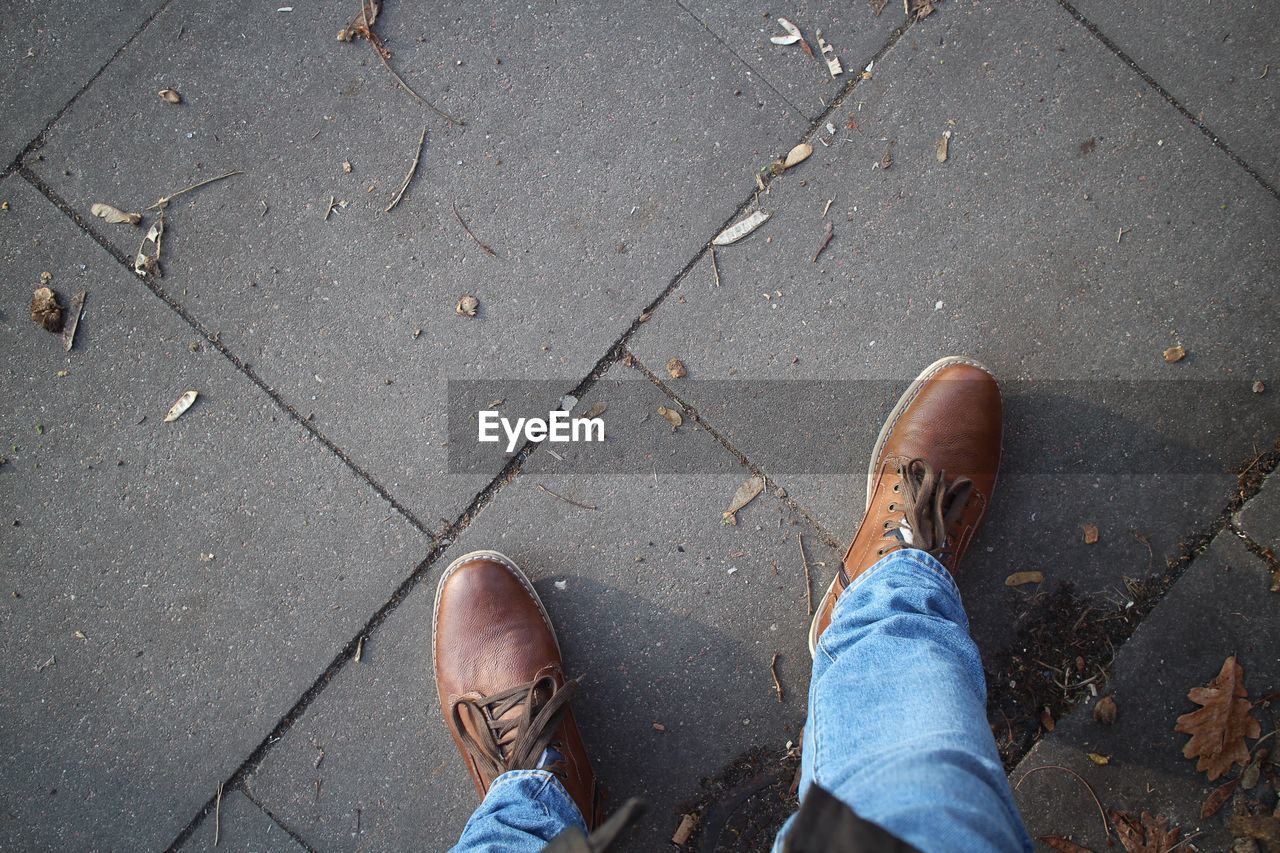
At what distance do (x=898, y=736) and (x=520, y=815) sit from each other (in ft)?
3.32

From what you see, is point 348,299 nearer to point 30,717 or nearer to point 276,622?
point 276,622

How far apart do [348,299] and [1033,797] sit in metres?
2.58

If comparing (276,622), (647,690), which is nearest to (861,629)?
(647,690)

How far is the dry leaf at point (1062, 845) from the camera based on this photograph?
2221mm

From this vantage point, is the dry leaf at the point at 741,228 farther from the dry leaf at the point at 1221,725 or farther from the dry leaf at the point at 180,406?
the dry leaf at the point at 1221,725

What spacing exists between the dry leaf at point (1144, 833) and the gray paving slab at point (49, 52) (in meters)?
3.89

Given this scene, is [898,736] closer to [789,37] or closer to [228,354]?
[789,37]

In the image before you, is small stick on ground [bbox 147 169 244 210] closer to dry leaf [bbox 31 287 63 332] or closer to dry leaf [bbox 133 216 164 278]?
dry leaf [bbox 133 216 164 278]

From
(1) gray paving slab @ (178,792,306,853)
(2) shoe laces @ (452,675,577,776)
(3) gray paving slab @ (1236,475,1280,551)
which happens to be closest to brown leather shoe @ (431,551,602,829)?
(2) shoe laces @ (452,675,577,776)

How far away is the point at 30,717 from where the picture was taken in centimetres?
234

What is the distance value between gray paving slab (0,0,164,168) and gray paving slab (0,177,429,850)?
236 mm

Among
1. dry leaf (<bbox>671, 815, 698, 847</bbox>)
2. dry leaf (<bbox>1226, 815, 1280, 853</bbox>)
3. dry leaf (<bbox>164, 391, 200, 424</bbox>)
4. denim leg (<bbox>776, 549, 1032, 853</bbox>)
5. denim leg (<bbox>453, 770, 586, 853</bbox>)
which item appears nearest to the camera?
denim leg (<bbox>776, 549, 1032, 853</bbox>)

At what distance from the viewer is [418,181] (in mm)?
2414

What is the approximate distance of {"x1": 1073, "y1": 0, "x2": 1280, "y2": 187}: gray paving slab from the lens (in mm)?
2355
